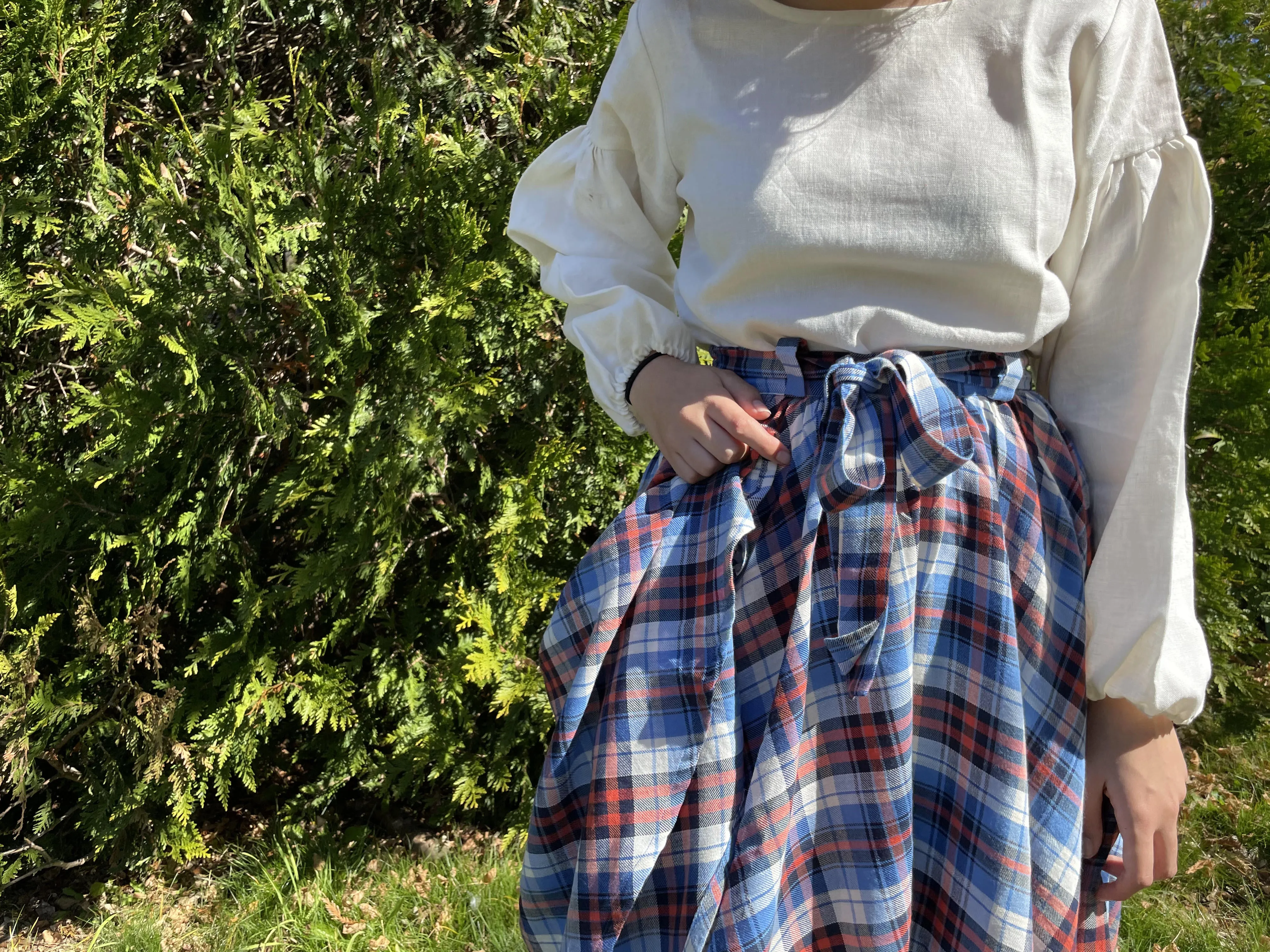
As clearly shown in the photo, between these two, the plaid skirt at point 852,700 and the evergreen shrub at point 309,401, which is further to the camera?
the evergreen shrub at point 309,401

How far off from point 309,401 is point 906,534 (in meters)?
1.72

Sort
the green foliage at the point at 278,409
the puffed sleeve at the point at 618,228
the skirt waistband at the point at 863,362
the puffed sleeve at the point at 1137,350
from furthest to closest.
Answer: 1. the green foliage at the point at 278,409
2. the puffed sleeve at the point at 618,228
3. the skirt waistband at the point at 863,362
4. the puffed sleeve at the point at 1137,350

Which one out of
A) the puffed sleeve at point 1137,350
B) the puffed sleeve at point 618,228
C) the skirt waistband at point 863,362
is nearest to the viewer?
the puffed sleeve at point 1137,350

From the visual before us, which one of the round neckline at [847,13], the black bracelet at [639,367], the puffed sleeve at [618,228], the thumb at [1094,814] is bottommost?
the thumb at [1094,814]

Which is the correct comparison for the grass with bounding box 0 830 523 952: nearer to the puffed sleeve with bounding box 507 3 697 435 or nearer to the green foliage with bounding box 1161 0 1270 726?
the puffed sleeve with bounding box 507 3 697 435

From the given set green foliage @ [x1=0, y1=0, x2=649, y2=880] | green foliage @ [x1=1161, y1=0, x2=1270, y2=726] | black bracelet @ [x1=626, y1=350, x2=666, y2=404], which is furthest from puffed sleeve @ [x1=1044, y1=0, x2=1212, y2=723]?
green foliage @ [x1=1161, y1=0, x2=1270, y2=726]

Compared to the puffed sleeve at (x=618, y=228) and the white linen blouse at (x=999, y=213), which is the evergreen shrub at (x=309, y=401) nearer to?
the puffed sleeve at (x=618, y=228)

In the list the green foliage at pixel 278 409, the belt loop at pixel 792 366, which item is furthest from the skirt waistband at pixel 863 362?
the green foliage at pixel 278 409

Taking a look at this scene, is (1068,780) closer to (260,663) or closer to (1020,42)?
(1020,42)

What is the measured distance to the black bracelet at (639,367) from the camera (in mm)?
1140

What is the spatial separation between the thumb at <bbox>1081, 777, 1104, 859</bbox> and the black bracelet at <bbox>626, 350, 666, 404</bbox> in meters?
0.67

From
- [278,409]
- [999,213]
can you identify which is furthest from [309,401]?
[999,213]

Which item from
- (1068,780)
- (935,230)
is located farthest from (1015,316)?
(1068,780)

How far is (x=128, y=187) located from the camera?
2156 millimetres
